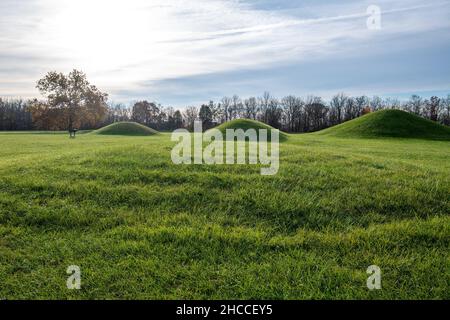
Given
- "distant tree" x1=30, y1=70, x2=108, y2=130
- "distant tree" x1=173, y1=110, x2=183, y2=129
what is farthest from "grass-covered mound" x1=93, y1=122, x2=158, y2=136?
"distant tree" x1=173, y1=110, x2=183, y2=129

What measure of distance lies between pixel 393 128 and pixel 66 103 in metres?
60.2

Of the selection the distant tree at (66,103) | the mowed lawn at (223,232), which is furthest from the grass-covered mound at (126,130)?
the mowed lawn at (223,232)

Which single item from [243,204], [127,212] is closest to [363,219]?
[243,204]

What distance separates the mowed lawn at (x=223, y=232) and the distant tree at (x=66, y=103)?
199 feet

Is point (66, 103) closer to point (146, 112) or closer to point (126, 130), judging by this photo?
point (126, 130)

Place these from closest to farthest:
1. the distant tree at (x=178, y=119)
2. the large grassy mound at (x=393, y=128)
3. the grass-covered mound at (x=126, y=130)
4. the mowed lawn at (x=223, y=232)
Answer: the mowed lawn at (x=223, y=232), the large grassy mound at (x=393, y=128), the grass-covered mound at (x=126, y=130), the distant tree at (x=178, y=119)

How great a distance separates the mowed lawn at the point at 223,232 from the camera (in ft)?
13.1

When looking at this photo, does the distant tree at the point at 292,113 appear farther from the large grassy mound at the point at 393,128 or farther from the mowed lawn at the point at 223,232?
the mowed lawn at the point at 223,232

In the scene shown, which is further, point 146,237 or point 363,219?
point 363,219

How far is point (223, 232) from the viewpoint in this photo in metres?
5.29

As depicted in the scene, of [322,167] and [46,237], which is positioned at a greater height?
[322,167]

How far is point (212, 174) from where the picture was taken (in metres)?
7.98
